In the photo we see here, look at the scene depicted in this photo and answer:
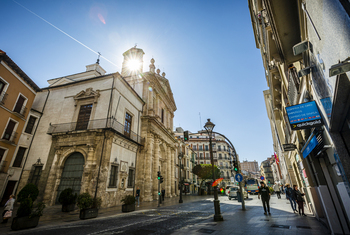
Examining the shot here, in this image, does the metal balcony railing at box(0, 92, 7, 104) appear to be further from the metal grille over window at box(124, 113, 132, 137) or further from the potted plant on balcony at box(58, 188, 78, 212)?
the metal grille over window at box(124, 113, 132, 137)

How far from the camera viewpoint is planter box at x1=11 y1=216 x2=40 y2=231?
6.82 meters

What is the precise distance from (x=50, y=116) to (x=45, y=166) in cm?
586

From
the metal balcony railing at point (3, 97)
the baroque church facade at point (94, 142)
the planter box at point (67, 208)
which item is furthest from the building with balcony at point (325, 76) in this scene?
the metal balcony railing at point (3, 97)

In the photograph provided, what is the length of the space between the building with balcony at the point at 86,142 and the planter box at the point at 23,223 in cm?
648

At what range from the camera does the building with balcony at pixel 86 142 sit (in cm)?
1468

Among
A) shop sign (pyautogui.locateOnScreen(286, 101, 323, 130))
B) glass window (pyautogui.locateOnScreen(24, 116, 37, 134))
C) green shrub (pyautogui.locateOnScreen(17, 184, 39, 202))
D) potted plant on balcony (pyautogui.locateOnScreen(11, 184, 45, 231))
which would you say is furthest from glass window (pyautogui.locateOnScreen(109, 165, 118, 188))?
shop sign (pyautogui.locateOnScreen(286, 101, 323, 130))

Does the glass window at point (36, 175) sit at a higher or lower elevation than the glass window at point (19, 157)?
lower

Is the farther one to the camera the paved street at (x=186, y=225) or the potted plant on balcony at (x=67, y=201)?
the potted plant on balcony at (x=67, y=201)

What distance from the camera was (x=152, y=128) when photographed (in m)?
23.5

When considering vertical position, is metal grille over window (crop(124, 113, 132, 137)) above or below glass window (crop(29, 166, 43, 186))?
above

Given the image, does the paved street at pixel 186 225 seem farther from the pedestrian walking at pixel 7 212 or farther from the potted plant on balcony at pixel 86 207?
the pedestrian walking at pixel 7 212

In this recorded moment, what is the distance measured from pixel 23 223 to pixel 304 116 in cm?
Answer: 1112

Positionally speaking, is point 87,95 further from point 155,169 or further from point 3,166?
point 155,169

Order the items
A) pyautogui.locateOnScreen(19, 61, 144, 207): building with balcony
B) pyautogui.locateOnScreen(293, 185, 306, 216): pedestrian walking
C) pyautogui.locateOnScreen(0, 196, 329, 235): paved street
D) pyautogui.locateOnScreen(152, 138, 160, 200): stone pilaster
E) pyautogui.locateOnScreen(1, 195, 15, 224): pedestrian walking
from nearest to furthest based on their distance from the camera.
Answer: pyautogui.locateOnScreen(0, 196, 329, 235): paved street
pyautogui.locateOnScreen(1, 195, 15, 224): pedestrian walking
pyautogui.locateOnScreen(293, 185, 306, 216): pedestrian walking
pyautogui.locateOnScreen(19, 61, 144, 207): building with balcony
pyautogui.locateOnScreen(152, 138, 160, 200): stone pilaster
